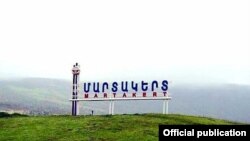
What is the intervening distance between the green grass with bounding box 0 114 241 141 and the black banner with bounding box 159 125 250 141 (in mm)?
19483

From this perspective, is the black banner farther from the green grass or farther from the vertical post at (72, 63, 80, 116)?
the vertical post at (72, 63, 80, 116)

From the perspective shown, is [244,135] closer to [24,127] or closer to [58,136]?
[58,136]

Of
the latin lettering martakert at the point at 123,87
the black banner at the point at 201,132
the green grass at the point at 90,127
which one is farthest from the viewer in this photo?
the latin lettering martakert at the point at 123,87

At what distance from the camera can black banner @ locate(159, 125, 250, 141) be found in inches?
1494

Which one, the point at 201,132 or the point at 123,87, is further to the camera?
the point at 123,87

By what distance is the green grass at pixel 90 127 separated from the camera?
59.8 meters

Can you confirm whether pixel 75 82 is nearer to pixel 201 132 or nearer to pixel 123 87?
pixel 123 87

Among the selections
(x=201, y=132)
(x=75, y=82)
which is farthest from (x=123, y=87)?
(x=201, y=132)

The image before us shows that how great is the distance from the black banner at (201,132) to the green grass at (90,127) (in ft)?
63.9

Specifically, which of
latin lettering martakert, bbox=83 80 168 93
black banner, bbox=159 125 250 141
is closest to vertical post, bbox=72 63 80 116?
latin lettering martakert, bbox=83 80 168 93

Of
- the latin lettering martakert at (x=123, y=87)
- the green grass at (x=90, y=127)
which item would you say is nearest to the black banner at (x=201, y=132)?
the green grass at (x=90, y=127)

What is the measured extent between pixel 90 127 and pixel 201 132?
2740 cm

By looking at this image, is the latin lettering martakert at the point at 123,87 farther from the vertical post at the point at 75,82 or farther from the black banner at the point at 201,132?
the black banner at the point at 201,132

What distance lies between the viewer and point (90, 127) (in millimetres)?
64062
